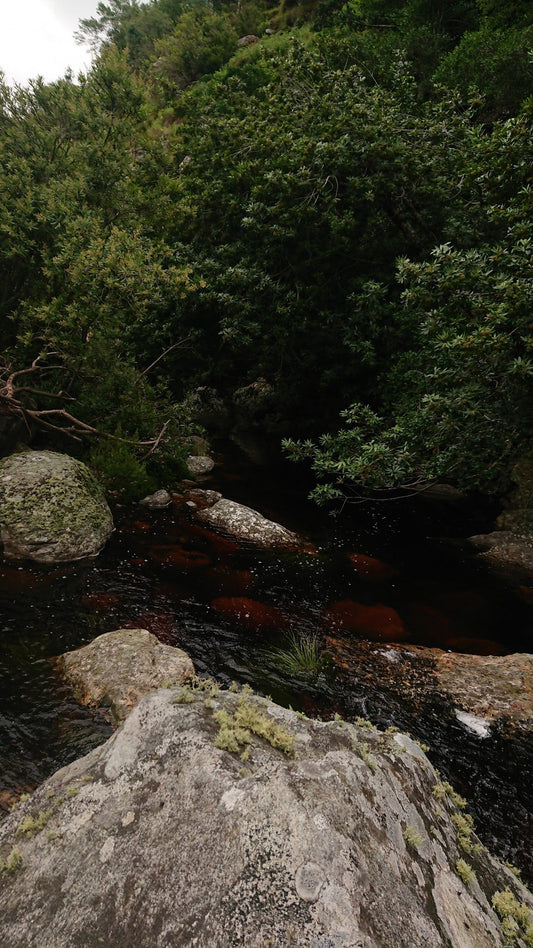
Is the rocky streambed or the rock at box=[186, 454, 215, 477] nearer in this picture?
the rocky streambed

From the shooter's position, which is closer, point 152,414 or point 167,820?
point 167,820

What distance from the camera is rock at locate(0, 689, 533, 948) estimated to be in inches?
80.3

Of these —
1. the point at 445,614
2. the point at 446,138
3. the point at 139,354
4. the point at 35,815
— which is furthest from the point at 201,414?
the point at 35,815

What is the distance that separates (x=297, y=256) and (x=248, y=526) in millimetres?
9623

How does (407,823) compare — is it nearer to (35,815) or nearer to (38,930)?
(38,930)

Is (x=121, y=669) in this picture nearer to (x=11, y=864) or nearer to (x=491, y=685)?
(x=11, y=864)

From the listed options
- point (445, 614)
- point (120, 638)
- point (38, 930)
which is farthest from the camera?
point (445, 614)

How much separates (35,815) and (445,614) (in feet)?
25.4

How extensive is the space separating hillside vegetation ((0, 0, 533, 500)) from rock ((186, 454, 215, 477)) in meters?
1.96

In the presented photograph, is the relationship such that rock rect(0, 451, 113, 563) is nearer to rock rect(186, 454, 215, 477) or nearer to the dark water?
the dark water

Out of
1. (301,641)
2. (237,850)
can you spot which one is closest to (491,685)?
(301,641)

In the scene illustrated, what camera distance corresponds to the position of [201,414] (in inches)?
1109

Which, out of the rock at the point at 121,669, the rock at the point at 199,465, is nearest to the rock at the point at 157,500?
the rock at the point at 199,465

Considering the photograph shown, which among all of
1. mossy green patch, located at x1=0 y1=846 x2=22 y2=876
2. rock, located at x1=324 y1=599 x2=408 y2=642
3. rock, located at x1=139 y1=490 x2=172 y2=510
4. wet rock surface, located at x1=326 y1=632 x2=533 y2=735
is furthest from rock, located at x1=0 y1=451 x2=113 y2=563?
mossy green patch, located at x1=0 y1=846 x2=22 y2=876
